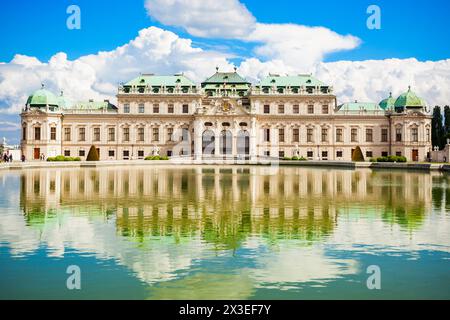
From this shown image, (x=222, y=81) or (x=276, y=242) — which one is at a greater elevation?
(x=222, y=81)

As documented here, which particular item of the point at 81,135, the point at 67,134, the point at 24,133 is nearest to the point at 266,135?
the point at 81,135

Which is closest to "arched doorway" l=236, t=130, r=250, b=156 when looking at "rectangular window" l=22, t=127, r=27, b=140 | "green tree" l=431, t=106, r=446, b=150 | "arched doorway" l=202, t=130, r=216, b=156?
"arched doorway" l=202, t=130, r=216, b=156

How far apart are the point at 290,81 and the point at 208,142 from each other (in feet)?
57.3

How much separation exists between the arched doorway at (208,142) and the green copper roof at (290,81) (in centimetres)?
1217

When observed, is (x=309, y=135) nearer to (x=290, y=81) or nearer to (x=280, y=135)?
(x=280, y=135)

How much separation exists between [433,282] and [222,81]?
256 ft

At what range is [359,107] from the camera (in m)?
87.2

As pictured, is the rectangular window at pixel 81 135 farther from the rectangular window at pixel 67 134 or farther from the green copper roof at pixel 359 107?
the green copper roof at pixel 359 107

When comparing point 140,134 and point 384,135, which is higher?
point 140,134

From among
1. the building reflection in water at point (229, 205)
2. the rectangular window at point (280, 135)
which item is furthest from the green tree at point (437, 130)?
the building reflection in water at point (229, 205)

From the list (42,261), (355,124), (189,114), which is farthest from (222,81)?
(42,261)
